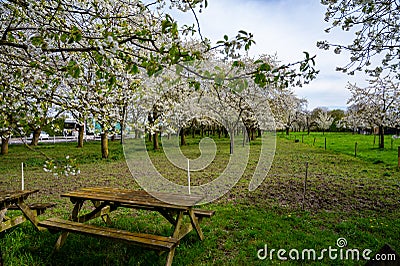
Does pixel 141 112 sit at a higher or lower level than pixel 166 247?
higher

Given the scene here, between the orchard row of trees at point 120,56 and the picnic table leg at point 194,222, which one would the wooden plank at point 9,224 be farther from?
the picnic table leg at point 194,222

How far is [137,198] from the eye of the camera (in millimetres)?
3760

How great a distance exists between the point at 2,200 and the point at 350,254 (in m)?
4.36

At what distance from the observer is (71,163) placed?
302cm

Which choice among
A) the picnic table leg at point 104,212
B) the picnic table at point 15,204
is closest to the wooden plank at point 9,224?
the picnic table at point 15,204

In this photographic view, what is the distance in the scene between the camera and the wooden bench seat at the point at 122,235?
2854 mm

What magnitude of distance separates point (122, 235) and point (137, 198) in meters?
0.73

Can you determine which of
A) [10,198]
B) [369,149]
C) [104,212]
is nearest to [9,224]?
[10,198]

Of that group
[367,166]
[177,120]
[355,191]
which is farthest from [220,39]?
[367,166]

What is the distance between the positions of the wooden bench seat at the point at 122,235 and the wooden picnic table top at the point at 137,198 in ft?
1.31

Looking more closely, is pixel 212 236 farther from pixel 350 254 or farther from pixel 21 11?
pixel 21 11

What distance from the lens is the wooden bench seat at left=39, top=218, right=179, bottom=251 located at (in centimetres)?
285

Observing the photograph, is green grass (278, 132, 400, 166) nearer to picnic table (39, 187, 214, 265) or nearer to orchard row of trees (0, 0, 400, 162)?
orchard row of trees (0, 0, 400, 162)

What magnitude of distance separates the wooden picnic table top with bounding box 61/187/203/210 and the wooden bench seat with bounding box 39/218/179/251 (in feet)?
1.31
